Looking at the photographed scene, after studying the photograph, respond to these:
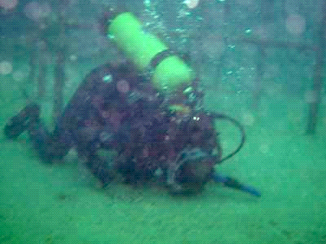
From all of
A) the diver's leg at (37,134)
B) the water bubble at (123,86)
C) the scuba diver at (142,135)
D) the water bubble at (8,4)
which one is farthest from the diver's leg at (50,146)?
the water bubble at (8,4)

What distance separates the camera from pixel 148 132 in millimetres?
4906

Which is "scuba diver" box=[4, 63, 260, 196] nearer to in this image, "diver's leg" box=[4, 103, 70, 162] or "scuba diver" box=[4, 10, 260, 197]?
"scuba diver" box=[4, 10, 260, 197]

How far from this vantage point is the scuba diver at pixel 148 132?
15.2 ft

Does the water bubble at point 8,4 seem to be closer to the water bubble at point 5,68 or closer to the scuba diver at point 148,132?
the water bubble at point 5,68

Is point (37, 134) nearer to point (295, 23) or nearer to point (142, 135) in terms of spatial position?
point (142, 135)

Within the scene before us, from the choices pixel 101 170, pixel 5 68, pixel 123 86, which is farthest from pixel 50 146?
pixel 5 68

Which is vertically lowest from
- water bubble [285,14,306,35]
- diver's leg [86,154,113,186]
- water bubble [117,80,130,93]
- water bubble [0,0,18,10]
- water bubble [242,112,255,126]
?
water bubble [242,112,255,126]

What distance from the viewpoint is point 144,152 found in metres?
4.84

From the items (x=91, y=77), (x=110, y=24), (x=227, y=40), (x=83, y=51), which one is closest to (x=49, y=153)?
(x=91, y=77)

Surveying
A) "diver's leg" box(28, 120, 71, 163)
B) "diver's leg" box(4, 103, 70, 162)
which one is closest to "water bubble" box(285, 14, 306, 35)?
"diver's leg" box(4, 103, 70, 162)

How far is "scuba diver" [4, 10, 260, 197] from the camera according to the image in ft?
15.2

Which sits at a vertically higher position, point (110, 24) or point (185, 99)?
point (110, 24)

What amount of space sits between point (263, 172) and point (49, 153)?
3.63 m

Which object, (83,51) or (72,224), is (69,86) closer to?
(83,51)
